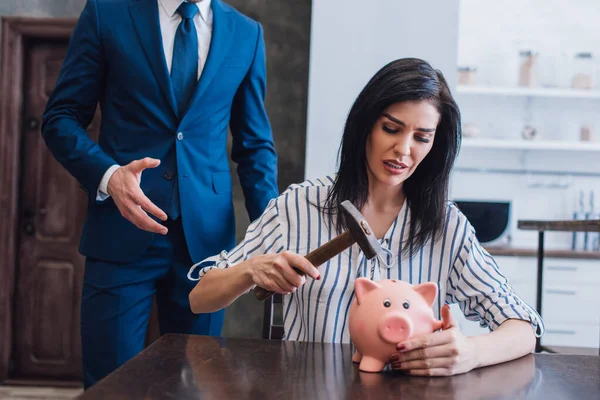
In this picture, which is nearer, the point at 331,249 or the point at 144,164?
the point at 331,249

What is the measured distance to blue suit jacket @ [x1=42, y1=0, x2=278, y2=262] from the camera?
5.68ft

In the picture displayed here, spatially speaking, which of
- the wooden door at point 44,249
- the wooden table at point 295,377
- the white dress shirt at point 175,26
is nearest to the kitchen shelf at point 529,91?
the wooden door at point 44,249

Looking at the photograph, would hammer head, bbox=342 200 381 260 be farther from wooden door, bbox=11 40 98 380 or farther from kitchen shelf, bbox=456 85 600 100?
kitchen shelf, bbox=456 85 600 100

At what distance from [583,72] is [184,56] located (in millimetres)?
4005

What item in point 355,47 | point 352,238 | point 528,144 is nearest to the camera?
point 352,238

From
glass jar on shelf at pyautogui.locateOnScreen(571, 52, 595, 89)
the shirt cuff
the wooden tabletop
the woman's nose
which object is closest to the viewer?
the woman's nose

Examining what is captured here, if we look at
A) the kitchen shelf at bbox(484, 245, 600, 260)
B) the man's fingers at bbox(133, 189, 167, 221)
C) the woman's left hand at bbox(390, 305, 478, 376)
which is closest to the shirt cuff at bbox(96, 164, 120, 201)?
the man's fingers at bbox(133, 189, 167, 221)

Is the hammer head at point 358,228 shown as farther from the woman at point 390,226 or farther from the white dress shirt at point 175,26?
the white dress shirt at point 175,26

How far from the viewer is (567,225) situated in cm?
247

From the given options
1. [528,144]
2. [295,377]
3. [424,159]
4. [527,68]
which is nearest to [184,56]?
[424,159]

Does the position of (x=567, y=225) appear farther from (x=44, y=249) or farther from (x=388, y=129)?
(x=44, y=249)

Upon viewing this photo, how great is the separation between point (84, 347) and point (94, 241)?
28 cm

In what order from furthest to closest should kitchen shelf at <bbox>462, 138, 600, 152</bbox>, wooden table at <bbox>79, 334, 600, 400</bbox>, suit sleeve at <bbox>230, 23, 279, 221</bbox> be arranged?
1. kitchen shelf at <bbox>462, 138, 600, 152</bbox>
2. suit sleeve at <bbox>230, 23, 279, 221</bbox>
3. wooden table at <bbox>79, 334, 600, 400</bbox>

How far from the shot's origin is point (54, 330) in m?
4.10
